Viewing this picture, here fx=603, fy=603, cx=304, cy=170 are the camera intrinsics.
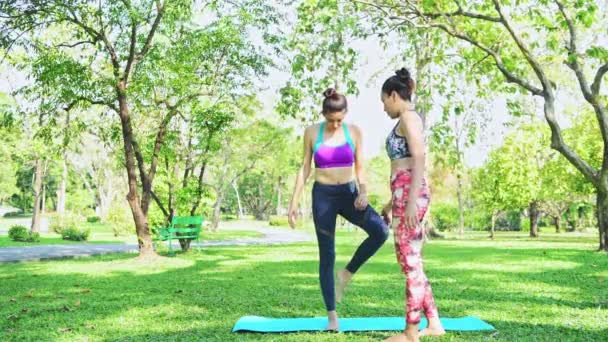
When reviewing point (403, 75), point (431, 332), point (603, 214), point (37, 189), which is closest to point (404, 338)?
point (431, 332)

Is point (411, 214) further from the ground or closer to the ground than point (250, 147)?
closer to the ground

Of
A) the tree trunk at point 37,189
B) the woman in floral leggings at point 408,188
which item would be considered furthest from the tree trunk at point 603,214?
the tree trunk at point 37,189

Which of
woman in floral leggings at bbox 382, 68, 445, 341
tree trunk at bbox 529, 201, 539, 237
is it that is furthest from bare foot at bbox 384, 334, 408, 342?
tree trunk at bbox 529, 201, 539, 237

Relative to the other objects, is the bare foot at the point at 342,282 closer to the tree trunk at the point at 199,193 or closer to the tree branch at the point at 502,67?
the tree branch at the point at 502,67

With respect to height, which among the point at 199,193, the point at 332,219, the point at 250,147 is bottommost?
the point at 332,219

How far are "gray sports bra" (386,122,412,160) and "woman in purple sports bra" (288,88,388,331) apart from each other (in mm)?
439

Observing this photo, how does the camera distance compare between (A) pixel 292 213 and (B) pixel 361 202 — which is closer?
(B) pixel 361 202

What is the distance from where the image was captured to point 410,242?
416 cm

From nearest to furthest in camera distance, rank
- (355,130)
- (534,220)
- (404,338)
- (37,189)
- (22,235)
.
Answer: (404,338) → (355,130) → (22,235) → (37,189) → (534,220)

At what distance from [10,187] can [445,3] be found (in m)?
58.4

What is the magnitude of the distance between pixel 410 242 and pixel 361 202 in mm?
584

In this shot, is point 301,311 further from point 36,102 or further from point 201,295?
point 36,102

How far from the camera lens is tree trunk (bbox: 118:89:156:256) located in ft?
40.3

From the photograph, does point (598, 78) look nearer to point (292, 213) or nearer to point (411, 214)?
point (292, 213)
